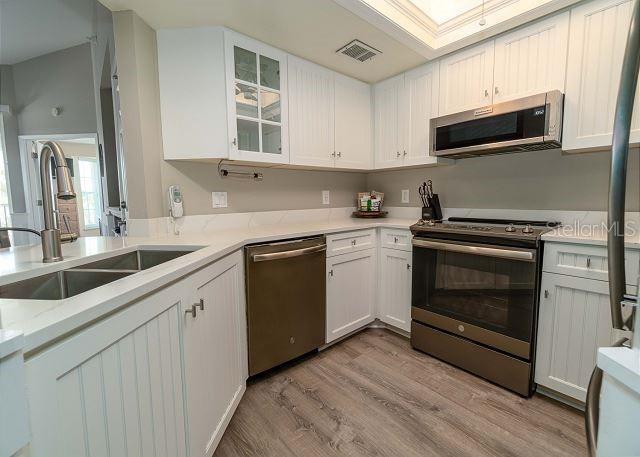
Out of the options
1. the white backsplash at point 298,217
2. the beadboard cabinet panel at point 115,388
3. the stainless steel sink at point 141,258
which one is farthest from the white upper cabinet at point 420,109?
the beadboard cabinet panel at point 115,388

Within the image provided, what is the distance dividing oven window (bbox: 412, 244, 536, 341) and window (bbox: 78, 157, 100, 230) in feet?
22.6

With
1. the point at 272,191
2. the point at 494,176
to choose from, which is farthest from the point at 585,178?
the point at 272,191

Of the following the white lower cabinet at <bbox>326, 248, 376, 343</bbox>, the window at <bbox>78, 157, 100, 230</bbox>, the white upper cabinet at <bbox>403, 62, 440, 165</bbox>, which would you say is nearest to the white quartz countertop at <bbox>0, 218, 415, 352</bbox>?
the white lower cabinet at <bbox>326, 248, 376, 343</bbox>

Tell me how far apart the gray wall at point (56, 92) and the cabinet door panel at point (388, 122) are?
3.63m

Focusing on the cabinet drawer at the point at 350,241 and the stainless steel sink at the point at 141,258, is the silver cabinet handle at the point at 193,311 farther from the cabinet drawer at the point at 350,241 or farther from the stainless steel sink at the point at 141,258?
the cabinet drawer at the point at 350,241

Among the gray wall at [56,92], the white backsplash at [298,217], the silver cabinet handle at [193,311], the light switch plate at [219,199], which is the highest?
the gray wall at [56,92]

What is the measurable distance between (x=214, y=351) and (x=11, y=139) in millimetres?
4643

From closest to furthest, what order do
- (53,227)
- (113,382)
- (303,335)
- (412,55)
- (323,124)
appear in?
(113,382) → (53,227) → (303,335) → (412,55) → (323,124)

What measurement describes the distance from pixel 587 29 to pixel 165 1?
2.28 m

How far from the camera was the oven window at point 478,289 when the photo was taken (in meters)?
1.62

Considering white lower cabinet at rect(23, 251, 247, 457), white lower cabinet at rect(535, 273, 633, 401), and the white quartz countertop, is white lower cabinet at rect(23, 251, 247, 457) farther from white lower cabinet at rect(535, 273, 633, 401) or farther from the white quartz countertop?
white lower cabinet at rect(535, 273, 633, 401)

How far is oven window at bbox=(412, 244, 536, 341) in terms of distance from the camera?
1.62m

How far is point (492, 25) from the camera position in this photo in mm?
1859

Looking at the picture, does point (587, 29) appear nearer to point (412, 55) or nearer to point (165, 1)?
point (412, 55)
